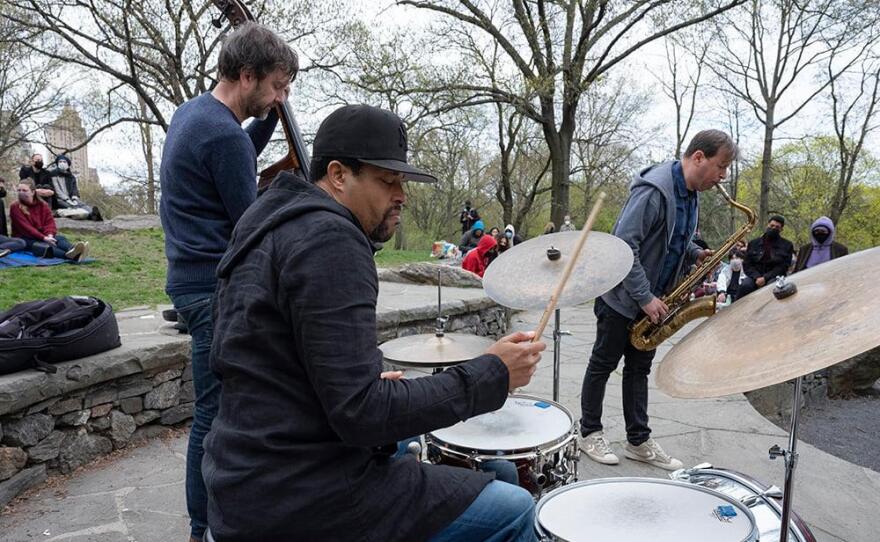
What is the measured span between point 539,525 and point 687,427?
11.3ft

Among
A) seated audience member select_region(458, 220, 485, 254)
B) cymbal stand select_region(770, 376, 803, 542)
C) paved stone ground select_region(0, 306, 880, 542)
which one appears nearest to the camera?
cymbal stand select_region(770, 376, 803, 542)

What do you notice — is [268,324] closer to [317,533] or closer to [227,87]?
[317,533]

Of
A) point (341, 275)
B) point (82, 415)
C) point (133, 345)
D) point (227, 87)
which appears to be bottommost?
point (82, 415)

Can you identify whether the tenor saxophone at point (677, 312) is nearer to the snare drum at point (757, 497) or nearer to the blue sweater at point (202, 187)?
the snare drum at point (757, 497)

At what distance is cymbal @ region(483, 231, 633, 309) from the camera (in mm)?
2615

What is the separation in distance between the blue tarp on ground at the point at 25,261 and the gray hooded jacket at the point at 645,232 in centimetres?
830

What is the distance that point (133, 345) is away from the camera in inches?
144

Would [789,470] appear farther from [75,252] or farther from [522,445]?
[75,252]

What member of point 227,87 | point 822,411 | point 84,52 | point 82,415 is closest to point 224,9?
point 227,87

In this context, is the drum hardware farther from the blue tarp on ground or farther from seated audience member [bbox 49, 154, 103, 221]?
seated audience member [bbox 49, 154, 103, 221]

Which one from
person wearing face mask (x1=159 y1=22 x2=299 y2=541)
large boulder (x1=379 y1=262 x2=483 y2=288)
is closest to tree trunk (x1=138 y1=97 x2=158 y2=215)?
large boulder (x1=379 y1=262 x2=483 y2=288)

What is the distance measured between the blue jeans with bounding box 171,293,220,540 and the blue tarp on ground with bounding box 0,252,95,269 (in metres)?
7.52

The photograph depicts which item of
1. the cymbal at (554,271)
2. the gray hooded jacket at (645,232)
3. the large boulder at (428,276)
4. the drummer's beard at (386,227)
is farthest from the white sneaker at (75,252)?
the drummer's beard at (386,227)

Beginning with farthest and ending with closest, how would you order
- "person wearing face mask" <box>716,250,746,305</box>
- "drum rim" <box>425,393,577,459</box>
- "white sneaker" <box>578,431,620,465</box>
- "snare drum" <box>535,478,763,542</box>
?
"person wearing face mask" <box>716,250,746,305</box> < "white sneaker" <box>578,431,620,465</box> < "drum rim" <box>425,393,577,459</box> < "snare drum" <box>535,478,763,542</box>
